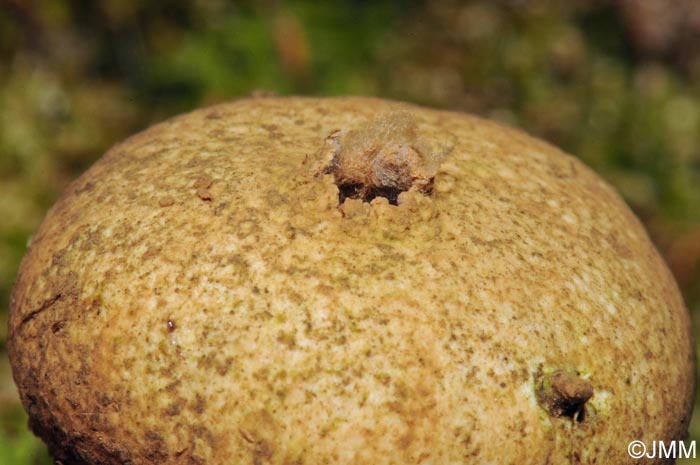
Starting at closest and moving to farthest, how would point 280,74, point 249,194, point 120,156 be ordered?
point 249,194 → point 120,156 → point 280,74

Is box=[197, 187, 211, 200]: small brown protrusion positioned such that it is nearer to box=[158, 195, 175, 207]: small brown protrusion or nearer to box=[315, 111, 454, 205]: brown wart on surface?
box=[158, 195, 175, 207]: small brown protrusion

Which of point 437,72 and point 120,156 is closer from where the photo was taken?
point 120,156

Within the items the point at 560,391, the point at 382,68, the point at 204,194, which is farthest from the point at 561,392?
the point at 382,68

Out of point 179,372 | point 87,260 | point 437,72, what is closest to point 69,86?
point 437,72

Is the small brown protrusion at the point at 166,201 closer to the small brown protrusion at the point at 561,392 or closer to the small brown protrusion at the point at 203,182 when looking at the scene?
the small brown protrusion at the point at 203,182

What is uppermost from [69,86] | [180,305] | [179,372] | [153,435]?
[180,305]

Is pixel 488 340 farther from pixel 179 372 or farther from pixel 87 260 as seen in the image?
pixel 87 260

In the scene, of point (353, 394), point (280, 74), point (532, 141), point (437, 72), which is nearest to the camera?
point (353, 394)
